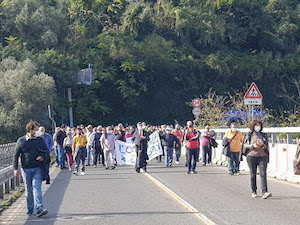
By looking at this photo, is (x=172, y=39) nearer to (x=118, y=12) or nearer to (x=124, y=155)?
(x=118, y=12)

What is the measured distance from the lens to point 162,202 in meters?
13.4

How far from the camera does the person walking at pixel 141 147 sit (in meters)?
23.0

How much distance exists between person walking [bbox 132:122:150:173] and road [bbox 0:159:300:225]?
3.03 meters

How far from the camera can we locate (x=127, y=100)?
62.3 metres

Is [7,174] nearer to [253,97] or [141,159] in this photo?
[141,159]

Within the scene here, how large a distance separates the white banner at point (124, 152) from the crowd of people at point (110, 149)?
282 mm

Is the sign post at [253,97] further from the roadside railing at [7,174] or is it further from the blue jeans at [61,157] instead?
the roadside railing at [7,174]

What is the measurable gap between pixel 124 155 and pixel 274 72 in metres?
44.5

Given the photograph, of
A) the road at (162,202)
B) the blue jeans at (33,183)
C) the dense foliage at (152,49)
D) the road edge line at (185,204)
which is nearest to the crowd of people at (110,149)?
the blue jeans at (33,183)

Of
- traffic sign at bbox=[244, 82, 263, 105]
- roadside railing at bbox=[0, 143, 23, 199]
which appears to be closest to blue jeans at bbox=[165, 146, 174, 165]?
traffic sign at bbox=[244, 82, 263, 105]

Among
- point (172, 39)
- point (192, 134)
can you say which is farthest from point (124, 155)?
point (172, 39)

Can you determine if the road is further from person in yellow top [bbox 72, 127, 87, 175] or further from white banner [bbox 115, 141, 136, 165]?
white banner [bbox 115, 141, 136, 165]

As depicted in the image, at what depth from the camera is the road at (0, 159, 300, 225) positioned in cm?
1102

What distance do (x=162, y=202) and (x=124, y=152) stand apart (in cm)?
1322
